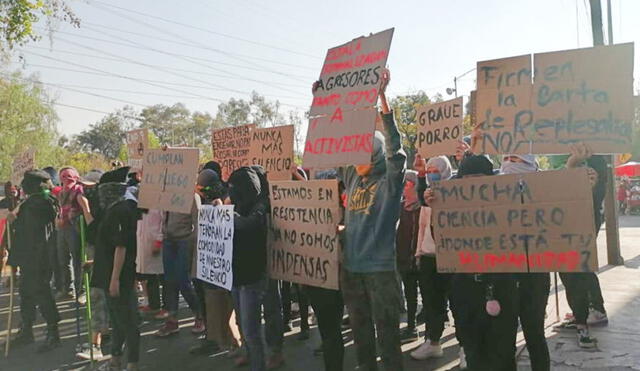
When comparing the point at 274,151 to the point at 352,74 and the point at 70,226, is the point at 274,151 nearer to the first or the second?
the point at 352,74

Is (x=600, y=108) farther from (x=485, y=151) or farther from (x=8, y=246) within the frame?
(x=8, y=246)

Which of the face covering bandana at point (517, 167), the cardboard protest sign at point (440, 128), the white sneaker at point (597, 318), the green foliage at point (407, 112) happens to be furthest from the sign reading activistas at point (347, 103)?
the green foliage at point (407, 112)

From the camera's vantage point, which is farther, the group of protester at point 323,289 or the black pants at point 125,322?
the black pants at point 125,322

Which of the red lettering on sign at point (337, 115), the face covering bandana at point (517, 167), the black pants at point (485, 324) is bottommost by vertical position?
the black pants at point (485, 324)

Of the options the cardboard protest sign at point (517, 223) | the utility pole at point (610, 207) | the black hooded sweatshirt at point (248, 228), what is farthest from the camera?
the utility pole at point (610, 207)

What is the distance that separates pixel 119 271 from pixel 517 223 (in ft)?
10.9

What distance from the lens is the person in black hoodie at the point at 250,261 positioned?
4133mm

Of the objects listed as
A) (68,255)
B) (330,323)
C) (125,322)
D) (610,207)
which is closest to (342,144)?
(330,323)

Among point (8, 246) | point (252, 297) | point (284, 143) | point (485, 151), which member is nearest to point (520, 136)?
point (485, 151)

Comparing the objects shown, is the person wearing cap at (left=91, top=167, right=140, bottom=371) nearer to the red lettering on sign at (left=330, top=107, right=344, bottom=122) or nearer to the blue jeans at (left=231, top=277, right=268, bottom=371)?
the blue jeans at (left=231, top=277, right=268, bottom=371)

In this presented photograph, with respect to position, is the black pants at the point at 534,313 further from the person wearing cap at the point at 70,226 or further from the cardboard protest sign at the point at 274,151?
the person wearing cap at the point at 70,226

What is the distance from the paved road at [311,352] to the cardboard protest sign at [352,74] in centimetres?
247

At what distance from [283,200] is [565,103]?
216cm

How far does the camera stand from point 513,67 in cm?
360
